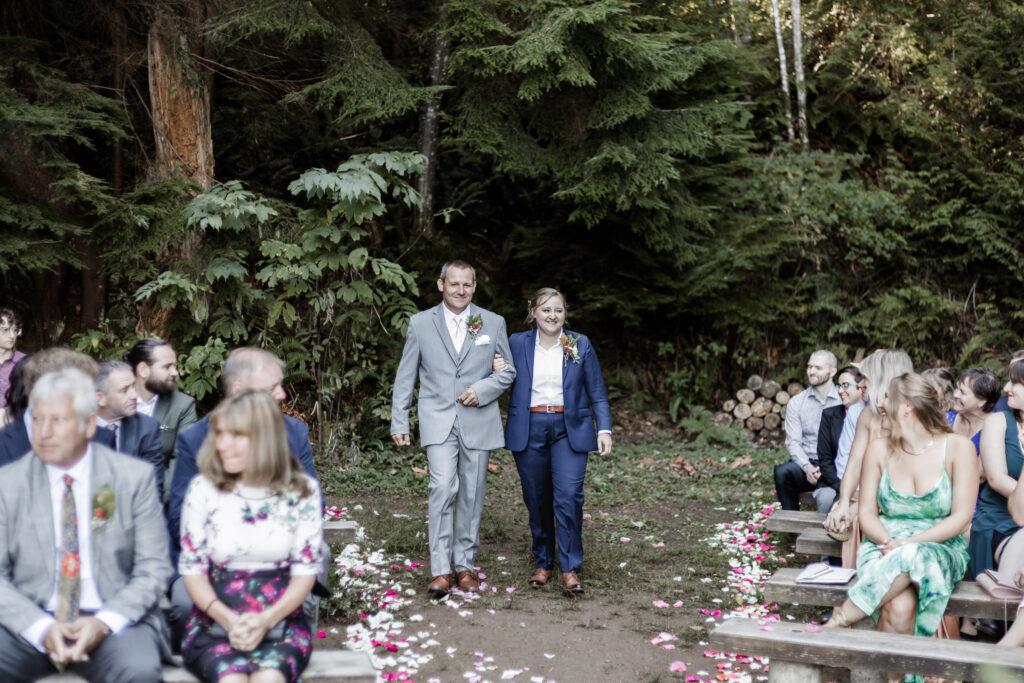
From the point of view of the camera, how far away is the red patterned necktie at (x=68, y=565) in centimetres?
293

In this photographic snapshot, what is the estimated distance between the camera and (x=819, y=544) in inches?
195

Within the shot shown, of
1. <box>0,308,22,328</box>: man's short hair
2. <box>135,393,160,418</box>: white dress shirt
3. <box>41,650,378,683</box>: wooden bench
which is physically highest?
<box>0,308,22,328</box>: man's short hair

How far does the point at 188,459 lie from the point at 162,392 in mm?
963

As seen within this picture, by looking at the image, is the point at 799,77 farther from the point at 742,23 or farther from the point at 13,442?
the point at 13,442

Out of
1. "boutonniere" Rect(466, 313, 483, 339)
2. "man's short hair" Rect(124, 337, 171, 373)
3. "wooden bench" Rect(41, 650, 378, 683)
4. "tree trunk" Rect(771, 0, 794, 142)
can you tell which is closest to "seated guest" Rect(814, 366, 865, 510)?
"boutonniere" Rect(466, 313, 483, 339)

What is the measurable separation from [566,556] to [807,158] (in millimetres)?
7958

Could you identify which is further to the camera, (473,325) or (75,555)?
(473,325)

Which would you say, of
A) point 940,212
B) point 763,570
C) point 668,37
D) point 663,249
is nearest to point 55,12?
point 668,37

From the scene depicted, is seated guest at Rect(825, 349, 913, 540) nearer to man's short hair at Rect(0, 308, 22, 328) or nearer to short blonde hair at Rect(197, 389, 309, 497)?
short blonde hair at Rect(197, 389, 309, 497)

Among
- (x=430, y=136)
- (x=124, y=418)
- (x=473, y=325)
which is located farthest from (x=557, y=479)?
(x=430, y=136)

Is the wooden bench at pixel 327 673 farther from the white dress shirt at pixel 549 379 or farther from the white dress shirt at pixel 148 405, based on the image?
the white dress shirt at pixel 549 379

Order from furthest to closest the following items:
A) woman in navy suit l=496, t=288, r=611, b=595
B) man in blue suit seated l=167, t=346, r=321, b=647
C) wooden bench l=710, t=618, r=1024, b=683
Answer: woman in navy suit l=496, t=288, r=611, b=595
man in blue suit seated l=167, t=346, r=321, b=647
wooden bench l=710, t=618, r=1024, b=683

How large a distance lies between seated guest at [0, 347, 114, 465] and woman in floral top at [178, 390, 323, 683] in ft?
3.44

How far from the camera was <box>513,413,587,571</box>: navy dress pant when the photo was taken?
536 cm
